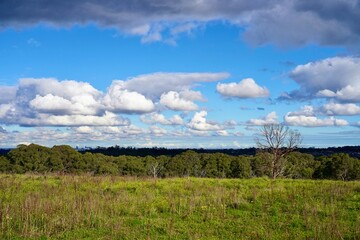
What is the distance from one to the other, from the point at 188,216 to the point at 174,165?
187 feet

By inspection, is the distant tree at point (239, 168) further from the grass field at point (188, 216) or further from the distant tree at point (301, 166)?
the grass field at point (188, 216)

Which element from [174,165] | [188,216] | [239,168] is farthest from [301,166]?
[188,216]

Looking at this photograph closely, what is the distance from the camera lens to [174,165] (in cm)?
6994

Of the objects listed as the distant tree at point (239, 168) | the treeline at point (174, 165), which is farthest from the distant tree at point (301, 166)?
the distant tree at point (239, 168)

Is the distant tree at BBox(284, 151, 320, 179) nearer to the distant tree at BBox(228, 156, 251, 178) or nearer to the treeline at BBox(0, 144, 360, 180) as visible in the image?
the treeline at BBox(0, 144, 360, 180)

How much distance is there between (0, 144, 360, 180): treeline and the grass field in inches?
1422

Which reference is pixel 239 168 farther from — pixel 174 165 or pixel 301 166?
pixel 174 165

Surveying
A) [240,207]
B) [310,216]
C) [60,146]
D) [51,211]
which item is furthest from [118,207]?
[60,146]

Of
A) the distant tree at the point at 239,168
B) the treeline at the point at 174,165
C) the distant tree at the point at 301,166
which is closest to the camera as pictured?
the distant tree at the point at 301,166

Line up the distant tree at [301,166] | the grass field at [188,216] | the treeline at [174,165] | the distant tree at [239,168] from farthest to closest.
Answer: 1. the distant tree at [239,168]
2. the treeline at [174,165]
3. the distant tree at [301,166]
4. the grass field at [188,216]

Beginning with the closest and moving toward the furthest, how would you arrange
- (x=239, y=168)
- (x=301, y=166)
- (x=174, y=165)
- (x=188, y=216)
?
(x=188, y=216), (x=301, y=166), (x=239, y=168), (x=174, y=165)

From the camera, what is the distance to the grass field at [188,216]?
35.9 feet

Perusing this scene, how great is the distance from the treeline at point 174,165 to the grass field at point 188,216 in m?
36.1

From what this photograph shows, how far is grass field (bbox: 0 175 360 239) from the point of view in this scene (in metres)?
11.0
